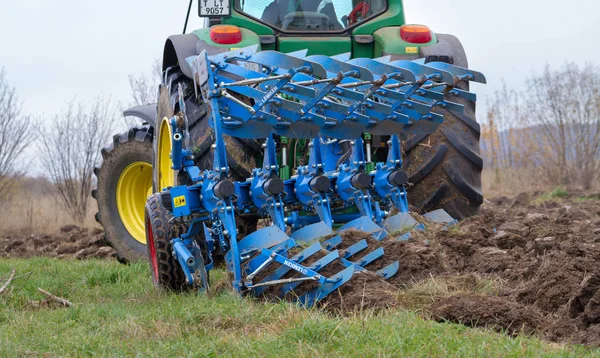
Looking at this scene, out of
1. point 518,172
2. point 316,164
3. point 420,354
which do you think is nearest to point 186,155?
point 316,164

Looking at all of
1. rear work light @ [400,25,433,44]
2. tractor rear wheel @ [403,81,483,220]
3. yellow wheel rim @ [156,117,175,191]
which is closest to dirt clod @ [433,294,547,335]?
tractor rear wheel @ [403,81,483,220]

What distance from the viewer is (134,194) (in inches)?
297

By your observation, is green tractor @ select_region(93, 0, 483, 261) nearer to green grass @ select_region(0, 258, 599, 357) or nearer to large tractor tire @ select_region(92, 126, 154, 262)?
large tractor tire @ select_region(92, 126, 154, 262)

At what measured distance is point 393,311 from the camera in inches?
153

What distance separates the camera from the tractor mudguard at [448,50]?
5.95 meters

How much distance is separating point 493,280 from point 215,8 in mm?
2875

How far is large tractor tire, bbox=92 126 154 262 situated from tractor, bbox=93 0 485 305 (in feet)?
1.54

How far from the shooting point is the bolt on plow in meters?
4.42

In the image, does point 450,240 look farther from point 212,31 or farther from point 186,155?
point 212,31

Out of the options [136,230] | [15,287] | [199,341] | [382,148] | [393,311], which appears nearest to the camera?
[199,341]

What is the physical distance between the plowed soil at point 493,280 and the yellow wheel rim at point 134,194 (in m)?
3.10

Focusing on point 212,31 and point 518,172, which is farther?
point 518,172

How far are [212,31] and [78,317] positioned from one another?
2.32 metres

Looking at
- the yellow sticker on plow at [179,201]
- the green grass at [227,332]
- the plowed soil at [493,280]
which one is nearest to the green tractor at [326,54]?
the plowed soil at [493,280]
